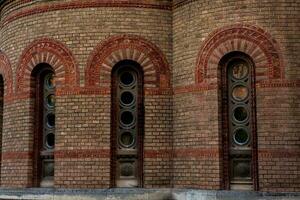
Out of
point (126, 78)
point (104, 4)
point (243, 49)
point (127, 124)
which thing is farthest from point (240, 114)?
point (104, 4)

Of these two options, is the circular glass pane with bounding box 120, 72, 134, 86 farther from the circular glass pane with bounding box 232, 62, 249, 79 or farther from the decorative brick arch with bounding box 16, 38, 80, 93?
the circular glass pane with bounding box 232, 62, 249, 79

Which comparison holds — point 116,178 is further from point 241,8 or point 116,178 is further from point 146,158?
point 241,8

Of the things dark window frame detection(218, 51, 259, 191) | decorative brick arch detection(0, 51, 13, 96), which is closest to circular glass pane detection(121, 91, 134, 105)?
dark window frame detection(218, 51, 259, 191)

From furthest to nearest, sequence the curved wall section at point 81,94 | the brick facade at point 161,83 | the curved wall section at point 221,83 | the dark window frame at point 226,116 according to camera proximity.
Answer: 1. the curved wall section at point 81,94
2. the dark window frame at point 226,116
3. the brick facade at point 161,83
4. the curved wall section at point 221,83

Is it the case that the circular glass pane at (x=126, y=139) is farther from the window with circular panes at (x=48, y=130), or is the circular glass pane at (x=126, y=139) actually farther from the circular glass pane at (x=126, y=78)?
the window with circular panes at (x=48, y=130)

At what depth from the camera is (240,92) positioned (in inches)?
442

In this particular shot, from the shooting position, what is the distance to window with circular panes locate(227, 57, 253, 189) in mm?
10953

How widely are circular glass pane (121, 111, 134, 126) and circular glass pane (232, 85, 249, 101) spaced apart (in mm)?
2305

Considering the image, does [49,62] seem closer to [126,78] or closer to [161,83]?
[126,78]

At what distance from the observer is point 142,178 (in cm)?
1187

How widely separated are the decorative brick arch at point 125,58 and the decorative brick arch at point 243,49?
0.95m

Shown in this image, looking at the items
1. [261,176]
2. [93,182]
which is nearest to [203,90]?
[261,176]

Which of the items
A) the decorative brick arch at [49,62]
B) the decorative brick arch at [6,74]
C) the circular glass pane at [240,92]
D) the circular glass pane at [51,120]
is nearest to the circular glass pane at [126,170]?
the circular glass pane at [51,120]

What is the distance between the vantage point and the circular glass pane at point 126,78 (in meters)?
12.2
